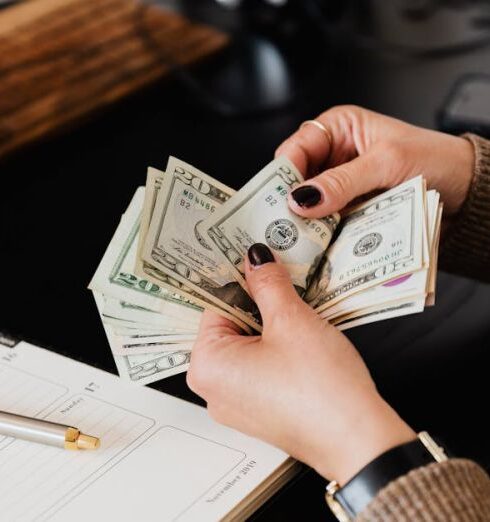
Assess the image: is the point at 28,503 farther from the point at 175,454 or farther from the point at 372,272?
the point at 372,272

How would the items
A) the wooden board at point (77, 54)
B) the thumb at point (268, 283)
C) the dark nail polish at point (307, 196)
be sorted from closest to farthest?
the thumb at point (268, 283) < the dark nail polish at point (307, 196) < the wooden board at point (77, 54)

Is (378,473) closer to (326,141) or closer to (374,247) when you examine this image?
(374,247)

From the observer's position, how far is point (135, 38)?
1358 mm

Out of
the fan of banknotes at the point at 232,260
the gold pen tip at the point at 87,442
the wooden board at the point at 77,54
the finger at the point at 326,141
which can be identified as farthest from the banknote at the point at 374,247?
the wooden board at the point at 77,54

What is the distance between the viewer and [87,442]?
612mm

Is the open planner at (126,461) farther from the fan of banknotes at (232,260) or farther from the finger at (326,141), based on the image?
the finger at (326,141)

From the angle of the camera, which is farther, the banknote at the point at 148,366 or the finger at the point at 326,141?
the finger at the point at 326,141

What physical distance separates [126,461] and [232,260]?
0.21 m

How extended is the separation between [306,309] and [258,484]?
0.14 metres

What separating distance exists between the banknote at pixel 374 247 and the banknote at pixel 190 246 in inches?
3.0

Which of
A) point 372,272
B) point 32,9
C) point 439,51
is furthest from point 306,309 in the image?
point 32,9

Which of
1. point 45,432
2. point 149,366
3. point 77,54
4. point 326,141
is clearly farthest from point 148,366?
point 77,54

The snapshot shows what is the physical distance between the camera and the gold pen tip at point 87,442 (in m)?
0.61

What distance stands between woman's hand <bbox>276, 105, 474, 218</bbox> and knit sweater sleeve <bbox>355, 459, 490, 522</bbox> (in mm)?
285
